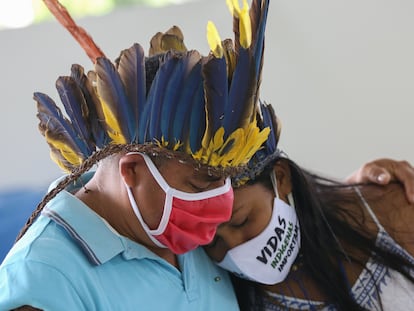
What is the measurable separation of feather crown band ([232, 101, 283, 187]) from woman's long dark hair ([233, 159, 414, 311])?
1.7 inches

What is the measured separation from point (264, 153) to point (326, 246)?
25cm

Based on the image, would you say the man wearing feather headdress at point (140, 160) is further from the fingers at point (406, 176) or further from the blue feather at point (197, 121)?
the fingers at point (406, 176)

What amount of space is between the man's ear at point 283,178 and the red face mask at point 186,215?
0.24 m

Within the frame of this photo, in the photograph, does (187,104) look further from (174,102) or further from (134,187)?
(134,187)

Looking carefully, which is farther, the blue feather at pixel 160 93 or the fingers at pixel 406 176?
the fingers at pixel 406 176

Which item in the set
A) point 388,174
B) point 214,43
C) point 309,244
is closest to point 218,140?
point 214,43

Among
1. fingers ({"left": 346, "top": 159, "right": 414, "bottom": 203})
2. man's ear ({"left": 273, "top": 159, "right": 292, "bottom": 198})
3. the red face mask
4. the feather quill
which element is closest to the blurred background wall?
fingers ({"left": 346, "top": 159, "right": 414, "bottom": 203})

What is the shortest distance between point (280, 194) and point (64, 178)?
1.42 ft

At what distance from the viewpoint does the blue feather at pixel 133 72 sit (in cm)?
91

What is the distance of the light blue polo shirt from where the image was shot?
2.76ft

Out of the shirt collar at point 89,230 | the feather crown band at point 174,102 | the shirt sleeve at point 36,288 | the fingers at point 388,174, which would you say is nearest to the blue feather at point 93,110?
the feather crown band at point 174,102

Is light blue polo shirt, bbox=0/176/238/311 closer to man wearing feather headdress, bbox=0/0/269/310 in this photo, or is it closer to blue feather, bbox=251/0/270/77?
man wearing feather headdress, bbox=0/0/269/310

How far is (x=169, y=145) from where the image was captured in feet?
3.13

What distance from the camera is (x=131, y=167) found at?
96 centimetres
